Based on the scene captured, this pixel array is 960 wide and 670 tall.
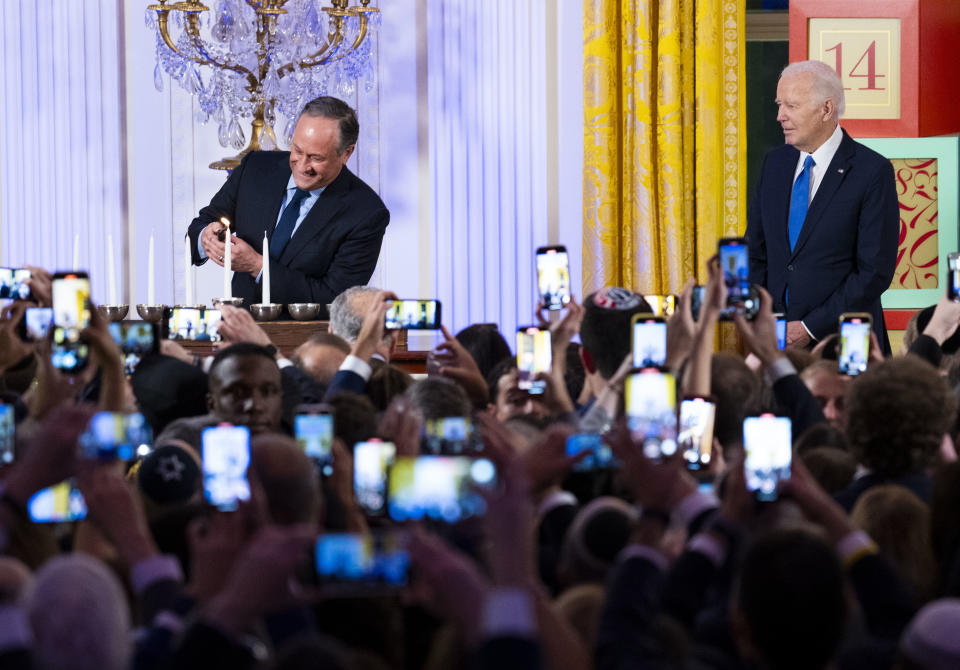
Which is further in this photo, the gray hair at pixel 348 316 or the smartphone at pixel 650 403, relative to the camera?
the gray hair at pixel 348 316

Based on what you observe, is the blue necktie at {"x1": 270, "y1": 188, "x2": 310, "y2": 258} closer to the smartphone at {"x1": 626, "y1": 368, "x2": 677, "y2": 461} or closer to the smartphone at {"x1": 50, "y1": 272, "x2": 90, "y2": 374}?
the smartphone at {"x1": 50, "y1": 272, "x2": 90, "y2": 374}

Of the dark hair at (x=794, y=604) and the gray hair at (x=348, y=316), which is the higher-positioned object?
the gray hair at (x=348, y=316)

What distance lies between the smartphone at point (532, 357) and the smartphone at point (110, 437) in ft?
3.07

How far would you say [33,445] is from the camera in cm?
137

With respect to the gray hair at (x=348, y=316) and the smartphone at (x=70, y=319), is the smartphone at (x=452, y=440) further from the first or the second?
the gray hair at (x=348, y=316)

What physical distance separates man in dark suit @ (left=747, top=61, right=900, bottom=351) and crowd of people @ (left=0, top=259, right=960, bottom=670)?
67.6 inches

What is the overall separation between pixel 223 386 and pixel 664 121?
3114mm

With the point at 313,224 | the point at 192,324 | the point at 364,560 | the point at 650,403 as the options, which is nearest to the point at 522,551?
the point at 364,560

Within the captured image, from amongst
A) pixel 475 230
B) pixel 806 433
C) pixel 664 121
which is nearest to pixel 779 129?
pixel 664 121

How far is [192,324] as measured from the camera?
3188 mm

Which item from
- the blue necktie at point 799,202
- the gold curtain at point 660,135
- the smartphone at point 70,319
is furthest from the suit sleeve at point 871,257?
the smartphone at point 70,319

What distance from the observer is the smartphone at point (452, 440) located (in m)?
1.68

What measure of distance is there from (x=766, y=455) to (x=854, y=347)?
1070 mm

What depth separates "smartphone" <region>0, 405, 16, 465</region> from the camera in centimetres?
162
